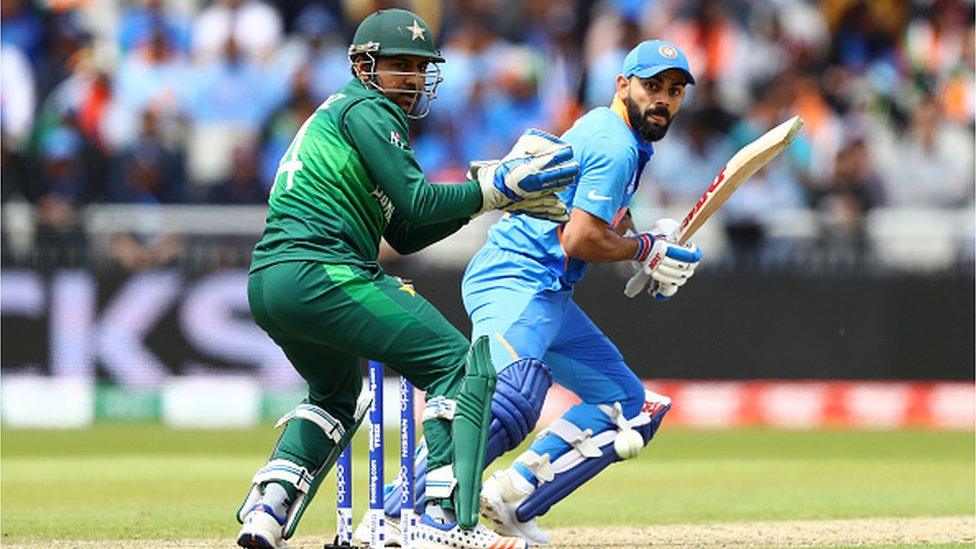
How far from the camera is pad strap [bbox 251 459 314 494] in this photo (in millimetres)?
6449

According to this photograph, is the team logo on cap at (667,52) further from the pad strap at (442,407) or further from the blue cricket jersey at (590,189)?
the pad strap at (442,407)

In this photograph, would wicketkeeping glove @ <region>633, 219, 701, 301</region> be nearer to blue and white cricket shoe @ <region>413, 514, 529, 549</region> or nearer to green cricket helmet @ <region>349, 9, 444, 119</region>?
green cricket helmet @ <region>349, 9, 444, 119</region>

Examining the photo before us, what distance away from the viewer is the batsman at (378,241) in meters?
6.03

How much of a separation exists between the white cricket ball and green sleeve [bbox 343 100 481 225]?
5.30 ft

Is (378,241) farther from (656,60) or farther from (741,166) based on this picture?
(741,166)

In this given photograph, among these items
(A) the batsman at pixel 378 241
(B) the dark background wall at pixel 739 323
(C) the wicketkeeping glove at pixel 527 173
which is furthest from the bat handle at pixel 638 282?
(B) the dark background wall at pixel 739 323

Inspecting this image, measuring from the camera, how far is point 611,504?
977cm

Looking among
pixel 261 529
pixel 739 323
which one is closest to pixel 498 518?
pixel 261 529

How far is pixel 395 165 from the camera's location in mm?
6004

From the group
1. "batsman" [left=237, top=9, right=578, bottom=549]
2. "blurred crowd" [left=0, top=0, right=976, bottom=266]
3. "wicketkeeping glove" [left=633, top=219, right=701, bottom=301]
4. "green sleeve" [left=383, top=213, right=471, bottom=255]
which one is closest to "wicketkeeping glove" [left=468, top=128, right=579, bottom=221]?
"batsman" [left=237, top=9, right=578, bottom=549]

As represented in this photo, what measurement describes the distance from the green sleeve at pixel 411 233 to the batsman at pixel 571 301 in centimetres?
66

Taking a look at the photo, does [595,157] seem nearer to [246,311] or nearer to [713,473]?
Answer: [713,473]

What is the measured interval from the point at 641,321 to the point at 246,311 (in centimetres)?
293

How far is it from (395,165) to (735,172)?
1902mm
